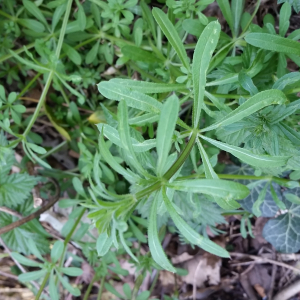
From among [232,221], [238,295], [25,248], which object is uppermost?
[25,248]

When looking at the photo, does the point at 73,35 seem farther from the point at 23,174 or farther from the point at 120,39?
the point at 23,174

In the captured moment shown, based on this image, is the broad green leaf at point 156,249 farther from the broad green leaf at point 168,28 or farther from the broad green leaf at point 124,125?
the broad green leaf at point 168,28

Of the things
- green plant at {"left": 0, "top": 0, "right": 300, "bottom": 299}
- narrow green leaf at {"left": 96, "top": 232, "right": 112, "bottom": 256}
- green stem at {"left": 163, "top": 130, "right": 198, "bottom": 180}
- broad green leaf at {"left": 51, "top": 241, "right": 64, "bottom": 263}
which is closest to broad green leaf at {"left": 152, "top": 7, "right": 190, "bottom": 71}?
green plant at {"left": 0, "top": 0, "right": 300, "bottom": 299}

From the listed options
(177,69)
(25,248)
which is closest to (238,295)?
(25,248)

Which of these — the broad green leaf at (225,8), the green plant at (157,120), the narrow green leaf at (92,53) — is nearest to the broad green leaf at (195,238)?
the green plant at (157,120)

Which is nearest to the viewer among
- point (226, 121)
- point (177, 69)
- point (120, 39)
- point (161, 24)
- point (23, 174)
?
point (226, 121)

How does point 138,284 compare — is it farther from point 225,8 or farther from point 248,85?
point 225,8

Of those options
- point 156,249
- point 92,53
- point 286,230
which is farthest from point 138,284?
point 92,53

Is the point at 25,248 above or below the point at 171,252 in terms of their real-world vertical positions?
above
